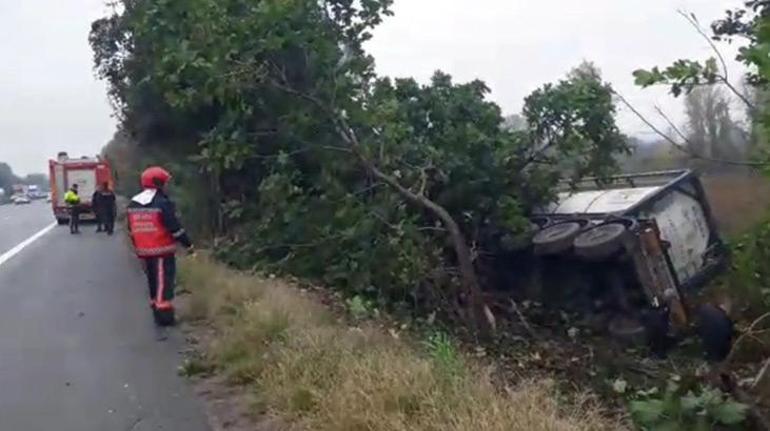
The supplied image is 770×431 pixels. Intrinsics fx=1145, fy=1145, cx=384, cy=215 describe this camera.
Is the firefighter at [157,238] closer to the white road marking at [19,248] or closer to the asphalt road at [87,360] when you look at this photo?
the asphalt road at [87,360]

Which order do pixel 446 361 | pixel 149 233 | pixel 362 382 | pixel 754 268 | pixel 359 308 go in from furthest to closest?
pixel 754 268
pixel 149 233
pixel 359 308
pixel 446 361
pixel 362 382

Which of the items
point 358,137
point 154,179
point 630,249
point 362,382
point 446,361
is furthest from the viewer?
point 358,137

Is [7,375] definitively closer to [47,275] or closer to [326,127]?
[326,127]

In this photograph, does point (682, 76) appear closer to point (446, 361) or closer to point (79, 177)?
point (446, 361)

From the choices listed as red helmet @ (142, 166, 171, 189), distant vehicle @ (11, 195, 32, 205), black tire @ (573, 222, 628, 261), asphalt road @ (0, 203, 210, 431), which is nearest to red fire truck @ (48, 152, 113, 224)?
asphalt road @ (0, 203, 210, 431)

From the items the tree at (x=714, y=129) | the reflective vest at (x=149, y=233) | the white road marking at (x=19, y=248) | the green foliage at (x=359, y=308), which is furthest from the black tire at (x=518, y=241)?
the white road marking at (x=19, y=248)

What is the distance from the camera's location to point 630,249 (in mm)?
14398

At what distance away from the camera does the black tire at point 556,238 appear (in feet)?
49.8

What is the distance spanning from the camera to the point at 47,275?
2003 centimetres

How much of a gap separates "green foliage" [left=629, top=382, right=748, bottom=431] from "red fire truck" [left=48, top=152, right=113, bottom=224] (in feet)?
134

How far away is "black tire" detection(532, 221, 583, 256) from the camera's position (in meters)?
15.2

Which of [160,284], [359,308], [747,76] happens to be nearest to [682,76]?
[747,76]

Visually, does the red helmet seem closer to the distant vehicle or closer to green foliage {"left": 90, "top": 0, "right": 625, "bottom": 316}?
green foliage {"left": 90, "top": 0, "right": 625, "bottom": 316}

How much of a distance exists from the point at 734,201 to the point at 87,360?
9.69 meters
